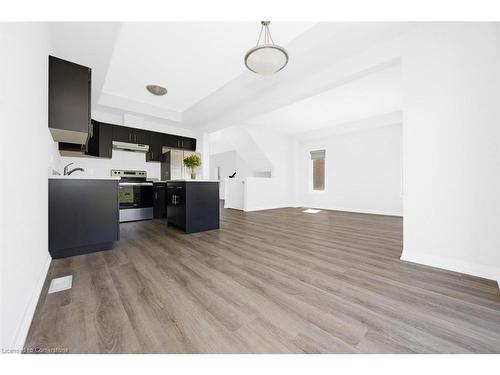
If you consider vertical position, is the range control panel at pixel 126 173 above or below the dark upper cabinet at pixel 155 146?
below

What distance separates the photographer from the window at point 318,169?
6.92 metres

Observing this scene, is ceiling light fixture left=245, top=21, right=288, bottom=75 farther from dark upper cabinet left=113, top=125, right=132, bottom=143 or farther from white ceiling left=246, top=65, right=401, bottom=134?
dark upper cabinet left=113, top=125, right=132, bottom=143

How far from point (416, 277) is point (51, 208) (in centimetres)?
357

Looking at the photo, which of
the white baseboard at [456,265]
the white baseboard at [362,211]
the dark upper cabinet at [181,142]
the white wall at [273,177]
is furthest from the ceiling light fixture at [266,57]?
the white baseboard at [362,211]

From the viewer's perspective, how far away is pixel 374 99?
14.2ft

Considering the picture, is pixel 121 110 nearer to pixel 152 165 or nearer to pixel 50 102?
pixel 152 165

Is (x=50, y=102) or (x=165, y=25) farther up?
(x=165, y=25)

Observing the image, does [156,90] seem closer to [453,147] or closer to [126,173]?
[126,173]

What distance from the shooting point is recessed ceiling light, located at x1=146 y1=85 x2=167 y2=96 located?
3830 millimetres

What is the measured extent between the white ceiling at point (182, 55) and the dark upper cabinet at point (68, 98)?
31.4 inches

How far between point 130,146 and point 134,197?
4.09ft

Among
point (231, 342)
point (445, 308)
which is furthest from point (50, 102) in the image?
point (445, 308)

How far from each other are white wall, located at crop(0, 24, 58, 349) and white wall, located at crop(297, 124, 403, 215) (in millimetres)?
6546

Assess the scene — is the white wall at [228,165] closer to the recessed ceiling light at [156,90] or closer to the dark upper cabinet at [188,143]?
the dark upper cabinet at [188,143]
